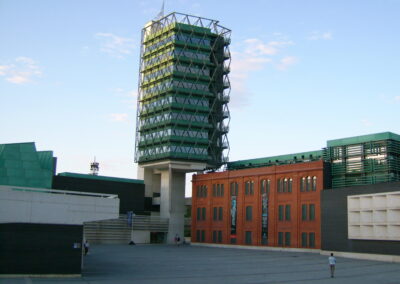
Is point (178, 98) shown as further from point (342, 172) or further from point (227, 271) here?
point (227, 271)

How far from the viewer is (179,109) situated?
105000 millimetres

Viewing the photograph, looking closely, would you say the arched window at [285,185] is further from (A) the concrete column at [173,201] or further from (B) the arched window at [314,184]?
(A) the concrete column at [173,201]

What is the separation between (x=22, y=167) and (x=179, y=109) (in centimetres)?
6182

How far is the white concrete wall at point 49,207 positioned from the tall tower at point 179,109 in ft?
202

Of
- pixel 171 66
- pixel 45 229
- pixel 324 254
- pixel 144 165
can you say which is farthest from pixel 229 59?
pixel 45 229

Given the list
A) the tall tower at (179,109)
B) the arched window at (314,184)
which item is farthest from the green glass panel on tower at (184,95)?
the arched window at (314,184)

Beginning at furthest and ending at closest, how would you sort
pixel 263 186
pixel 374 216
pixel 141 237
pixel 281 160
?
pixel 141 237 < pixel 281 160 < pixel 263 186 < pixel 374 216

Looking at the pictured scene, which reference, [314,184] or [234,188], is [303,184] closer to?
[314,184]

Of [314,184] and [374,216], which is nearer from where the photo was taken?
[374,216]

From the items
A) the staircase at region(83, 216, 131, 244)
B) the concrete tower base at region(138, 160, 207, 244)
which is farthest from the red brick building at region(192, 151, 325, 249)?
the staircase at region(83, 216, 131, 244)

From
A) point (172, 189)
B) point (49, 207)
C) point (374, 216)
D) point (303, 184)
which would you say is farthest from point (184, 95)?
point (49, 207)

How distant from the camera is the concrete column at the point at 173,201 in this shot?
352ft

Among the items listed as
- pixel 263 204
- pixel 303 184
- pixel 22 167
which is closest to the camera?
pixel 22 167

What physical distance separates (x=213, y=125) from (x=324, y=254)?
146ft
